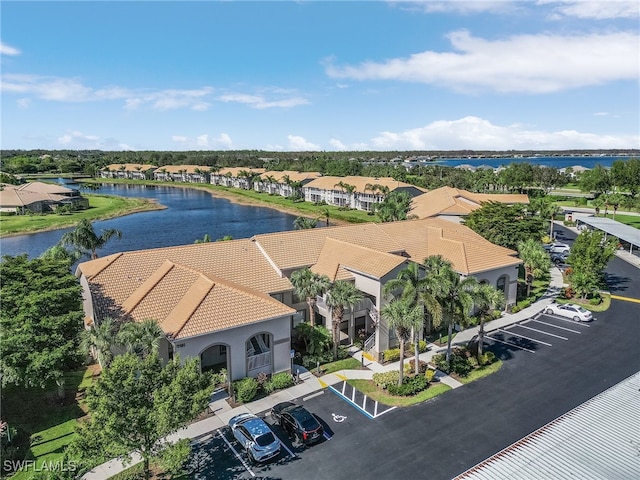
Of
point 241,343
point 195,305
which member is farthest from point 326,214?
point 241,343

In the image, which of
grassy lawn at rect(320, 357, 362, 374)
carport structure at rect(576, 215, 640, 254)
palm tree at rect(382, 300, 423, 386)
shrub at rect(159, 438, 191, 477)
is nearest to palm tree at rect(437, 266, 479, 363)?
palm tree at rect(382, 300, 423, 386)

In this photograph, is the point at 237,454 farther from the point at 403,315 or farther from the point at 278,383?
the point at 403,315

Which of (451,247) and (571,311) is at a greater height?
(451,247)

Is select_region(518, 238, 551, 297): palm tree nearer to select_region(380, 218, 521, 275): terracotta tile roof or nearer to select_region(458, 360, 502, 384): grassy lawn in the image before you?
select_region(380, 218, 521, 275): terracotta tile roof

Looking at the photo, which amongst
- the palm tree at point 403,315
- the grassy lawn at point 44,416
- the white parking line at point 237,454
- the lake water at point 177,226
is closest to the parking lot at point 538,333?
the palm tree at point 403,315

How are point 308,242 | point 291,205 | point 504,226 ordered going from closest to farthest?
point 308,242
point 504,226
point 291,205

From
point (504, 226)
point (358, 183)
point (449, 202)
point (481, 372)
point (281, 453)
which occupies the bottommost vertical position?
point (281, 453)

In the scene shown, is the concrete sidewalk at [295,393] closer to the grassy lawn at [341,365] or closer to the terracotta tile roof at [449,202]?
the grassy lawn at [341,365]
